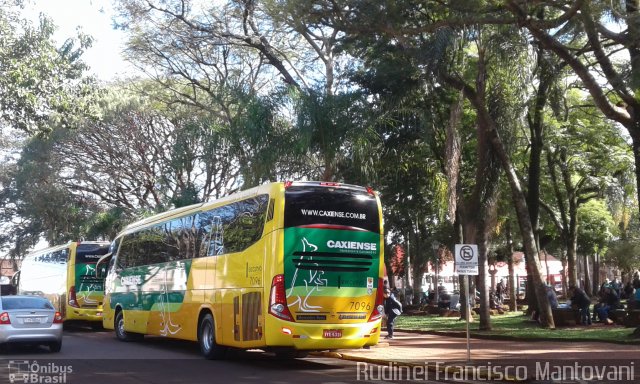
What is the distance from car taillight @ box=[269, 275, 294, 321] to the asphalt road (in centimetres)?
114

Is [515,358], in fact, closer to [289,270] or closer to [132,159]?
[289,270]

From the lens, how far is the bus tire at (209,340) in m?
16.3

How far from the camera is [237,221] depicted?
15.8 meters

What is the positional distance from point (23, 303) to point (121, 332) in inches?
202

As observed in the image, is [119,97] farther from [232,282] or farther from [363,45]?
[232,282]

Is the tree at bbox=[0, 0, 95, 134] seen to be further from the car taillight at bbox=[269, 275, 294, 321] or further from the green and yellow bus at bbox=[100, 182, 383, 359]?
the car taillight at bbox=[269, 275, 294, 321]

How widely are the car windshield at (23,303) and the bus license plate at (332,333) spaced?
25.9ft

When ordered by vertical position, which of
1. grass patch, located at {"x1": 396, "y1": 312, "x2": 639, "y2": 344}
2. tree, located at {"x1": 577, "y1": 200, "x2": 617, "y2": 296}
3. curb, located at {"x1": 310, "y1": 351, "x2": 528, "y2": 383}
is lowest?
curb, located at {"x1": 310, "y1": 351, "x2": 528, "y2": 383}

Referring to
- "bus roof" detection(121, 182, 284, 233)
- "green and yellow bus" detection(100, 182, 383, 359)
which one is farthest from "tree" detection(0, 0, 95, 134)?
"green and yellow bus" detection(100, 182, 383, 359)

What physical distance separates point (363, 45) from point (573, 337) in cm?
1096

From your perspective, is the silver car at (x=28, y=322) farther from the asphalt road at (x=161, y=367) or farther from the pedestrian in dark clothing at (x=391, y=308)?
the pedestrian in dark clothing at (x=391, y=308)

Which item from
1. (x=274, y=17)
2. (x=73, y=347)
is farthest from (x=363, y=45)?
(x=73, y=347)

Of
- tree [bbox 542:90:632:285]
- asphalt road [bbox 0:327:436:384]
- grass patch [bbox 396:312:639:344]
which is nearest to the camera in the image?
asphalt road [bbox 0:327:436:384]

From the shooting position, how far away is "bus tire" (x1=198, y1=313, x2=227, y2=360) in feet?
53.4
